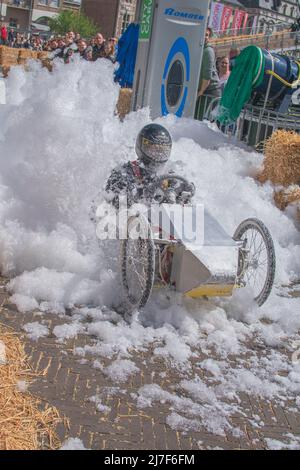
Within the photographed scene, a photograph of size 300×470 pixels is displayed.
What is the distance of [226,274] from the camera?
5594 mm

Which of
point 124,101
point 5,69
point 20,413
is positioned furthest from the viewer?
point 5,69

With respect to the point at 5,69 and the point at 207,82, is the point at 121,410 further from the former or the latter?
the point at 5,69

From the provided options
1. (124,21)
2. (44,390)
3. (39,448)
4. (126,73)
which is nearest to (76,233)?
(44,390)

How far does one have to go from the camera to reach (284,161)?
9.77 meters

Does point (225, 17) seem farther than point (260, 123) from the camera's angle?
Yes

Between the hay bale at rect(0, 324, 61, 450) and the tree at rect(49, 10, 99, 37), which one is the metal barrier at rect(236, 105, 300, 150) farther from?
the tree at rect(49, 10, 99, 37)

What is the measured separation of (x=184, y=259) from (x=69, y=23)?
74862mm

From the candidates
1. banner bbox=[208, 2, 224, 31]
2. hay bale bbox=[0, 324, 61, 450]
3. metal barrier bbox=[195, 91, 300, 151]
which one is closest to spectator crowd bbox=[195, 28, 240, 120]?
metal barrier bbox=[195, 91, 300, 151]

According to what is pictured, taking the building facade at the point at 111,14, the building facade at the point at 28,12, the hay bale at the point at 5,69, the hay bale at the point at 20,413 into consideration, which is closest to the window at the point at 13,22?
the building facade at the point at 28,12

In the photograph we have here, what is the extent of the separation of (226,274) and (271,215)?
379 cm

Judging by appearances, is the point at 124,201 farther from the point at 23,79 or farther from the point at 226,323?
the point at 23,79

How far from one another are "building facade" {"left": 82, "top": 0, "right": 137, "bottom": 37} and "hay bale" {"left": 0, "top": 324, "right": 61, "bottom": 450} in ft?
273

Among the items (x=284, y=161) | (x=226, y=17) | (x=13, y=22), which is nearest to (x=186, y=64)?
(x=284, y=161)

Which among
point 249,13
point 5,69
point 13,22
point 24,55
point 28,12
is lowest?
point 13,22
